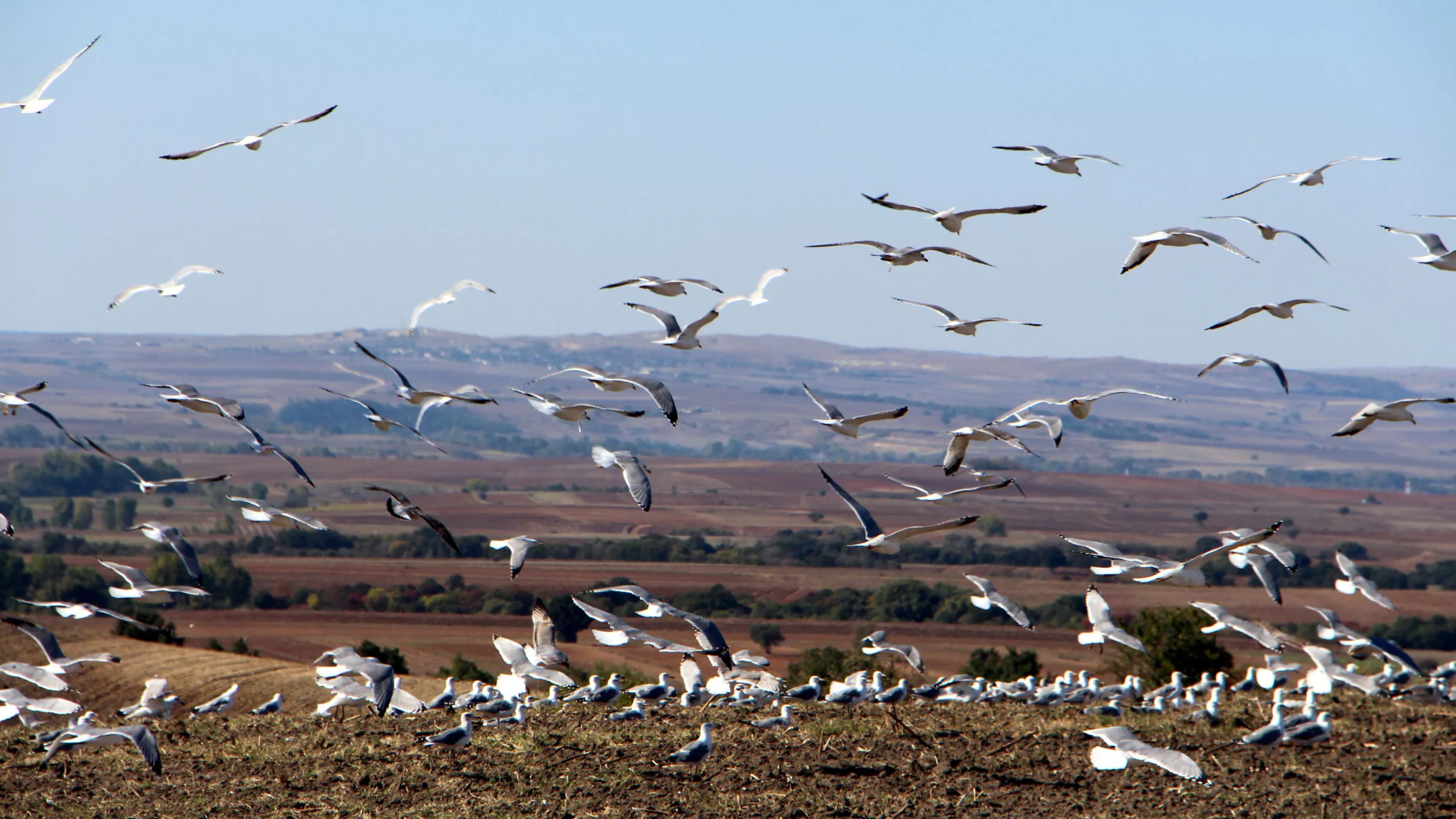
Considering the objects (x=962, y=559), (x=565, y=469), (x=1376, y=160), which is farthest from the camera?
(x=565, y=469)

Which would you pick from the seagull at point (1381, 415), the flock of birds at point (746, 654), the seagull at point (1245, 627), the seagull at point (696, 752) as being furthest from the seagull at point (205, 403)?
the seagull at point (1245, 627)

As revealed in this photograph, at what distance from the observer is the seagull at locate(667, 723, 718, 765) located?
506 inches

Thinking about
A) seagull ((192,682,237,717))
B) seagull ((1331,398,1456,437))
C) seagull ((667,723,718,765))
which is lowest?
seagull ((192,682,237,717))

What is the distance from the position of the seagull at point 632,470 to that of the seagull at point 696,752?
2.28 m

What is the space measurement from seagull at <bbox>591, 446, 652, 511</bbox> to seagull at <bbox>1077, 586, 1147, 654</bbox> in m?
5.04

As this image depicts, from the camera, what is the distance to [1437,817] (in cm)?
1223

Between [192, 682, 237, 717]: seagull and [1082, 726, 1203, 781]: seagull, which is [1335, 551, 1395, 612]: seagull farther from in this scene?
[192, 682, 237, 717]: seagull

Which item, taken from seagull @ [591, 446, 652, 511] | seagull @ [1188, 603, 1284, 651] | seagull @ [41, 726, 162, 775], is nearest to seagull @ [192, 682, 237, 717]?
seagull @ [41, 726, 162, 775]

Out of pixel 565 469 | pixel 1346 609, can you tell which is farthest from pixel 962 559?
pixel 565 469

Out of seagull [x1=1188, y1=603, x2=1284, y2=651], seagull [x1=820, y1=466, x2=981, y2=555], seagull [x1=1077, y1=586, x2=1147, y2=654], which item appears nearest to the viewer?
seagull [x1=820, y1=466, x2=981, y2=555]

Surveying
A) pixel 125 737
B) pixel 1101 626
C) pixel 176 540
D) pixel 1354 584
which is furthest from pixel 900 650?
pixel 125 737

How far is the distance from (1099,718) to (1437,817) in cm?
410

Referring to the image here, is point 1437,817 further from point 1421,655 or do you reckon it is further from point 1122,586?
point 1122,586

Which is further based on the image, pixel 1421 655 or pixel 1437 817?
pixel 1421 655
